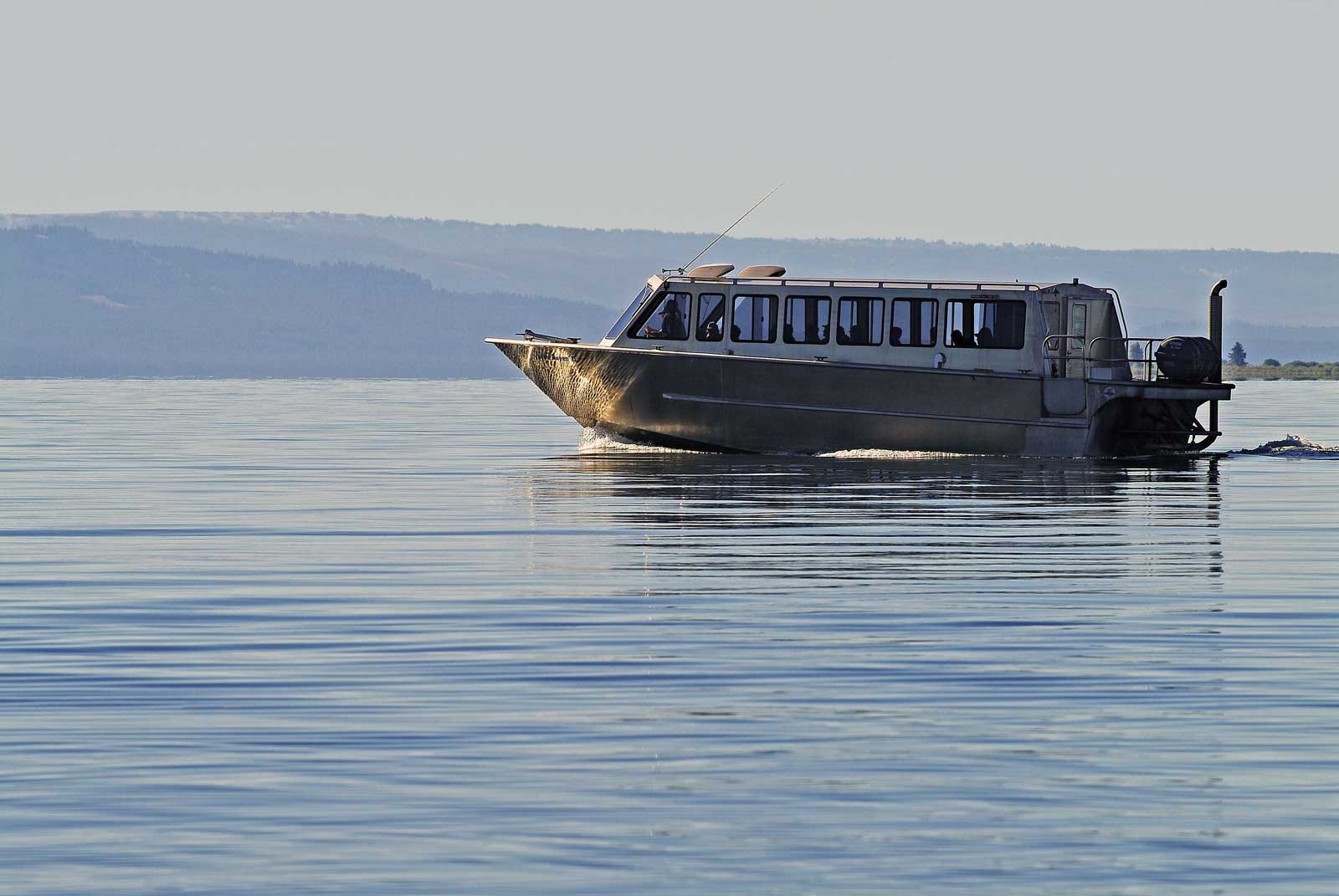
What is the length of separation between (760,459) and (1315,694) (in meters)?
25.3

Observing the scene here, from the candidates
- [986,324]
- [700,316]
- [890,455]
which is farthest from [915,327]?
[700,316]

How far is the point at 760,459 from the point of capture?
37.8m

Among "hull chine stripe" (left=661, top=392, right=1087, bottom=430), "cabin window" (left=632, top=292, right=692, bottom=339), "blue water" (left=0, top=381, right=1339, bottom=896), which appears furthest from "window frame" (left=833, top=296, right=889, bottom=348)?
"blue water" (left=0, top=381, right=1339, bottom=896)

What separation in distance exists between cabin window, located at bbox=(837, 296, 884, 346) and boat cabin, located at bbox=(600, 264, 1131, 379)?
2 centimetres

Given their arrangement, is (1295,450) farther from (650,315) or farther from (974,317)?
(650,315)

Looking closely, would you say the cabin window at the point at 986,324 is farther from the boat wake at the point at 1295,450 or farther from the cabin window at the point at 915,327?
the boat wake at the point at 1295,450

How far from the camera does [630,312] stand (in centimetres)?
3969

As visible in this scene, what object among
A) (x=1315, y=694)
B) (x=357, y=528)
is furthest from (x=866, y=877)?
(x=357, y=528)

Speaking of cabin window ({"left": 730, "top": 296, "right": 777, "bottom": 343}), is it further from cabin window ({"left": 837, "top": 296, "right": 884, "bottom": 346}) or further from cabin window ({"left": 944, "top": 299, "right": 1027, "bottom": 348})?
cabin window ({"left": 944, "top": 299, "right": 1027, "bottom": 348})

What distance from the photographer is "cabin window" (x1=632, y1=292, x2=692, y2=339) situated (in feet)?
127

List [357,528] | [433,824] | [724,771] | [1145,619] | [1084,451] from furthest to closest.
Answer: [1084,451] → [357,528] → [1145,619] → [724,771] → [433,824]

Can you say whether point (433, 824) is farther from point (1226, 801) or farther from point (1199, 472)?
point (1199, 472)

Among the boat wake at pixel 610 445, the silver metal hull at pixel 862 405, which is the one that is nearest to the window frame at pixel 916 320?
the silver metal hull at pixel 862 405

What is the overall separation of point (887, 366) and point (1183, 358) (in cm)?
591
